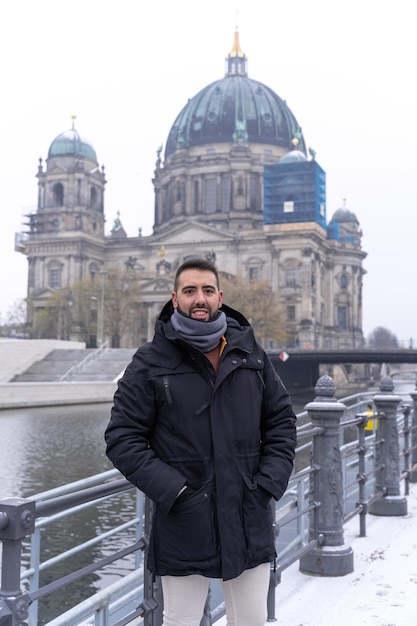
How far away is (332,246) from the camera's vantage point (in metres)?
96.1

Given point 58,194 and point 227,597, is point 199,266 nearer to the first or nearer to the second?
point 227,597

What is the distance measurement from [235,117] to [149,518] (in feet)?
319

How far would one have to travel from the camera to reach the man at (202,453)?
3.51 meters

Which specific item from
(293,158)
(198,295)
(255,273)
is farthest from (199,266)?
(293,158)

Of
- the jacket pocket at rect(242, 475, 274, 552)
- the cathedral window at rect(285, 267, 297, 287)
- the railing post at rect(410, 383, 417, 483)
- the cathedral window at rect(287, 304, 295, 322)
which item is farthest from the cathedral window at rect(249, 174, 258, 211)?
the jacket pocket at rect(242, 475, 274, 552)

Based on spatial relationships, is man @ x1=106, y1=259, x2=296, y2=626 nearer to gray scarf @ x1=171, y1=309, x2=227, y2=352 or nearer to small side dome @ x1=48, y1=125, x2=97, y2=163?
gray scarf @ x1=171, y1=309, x2=227, y2=352

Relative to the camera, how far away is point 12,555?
3004 millimetres

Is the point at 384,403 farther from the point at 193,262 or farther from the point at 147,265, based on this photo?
the point at 147,265

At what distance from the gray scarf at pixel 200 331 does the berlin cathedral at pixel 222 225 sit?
7864 centimetres

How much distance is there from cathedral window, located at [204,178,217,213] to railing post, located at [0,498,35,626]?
314 ft

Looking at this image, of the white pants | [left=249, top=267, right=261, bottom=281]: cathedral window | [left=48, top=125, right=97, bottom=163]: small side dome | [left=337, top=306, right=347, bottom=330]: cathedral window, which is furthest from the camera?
[left=337, top=306, right=347, bottom=330]: cathedral window

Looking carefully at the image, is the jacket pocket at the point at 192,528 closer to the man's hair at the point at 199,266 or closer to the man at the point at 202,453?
the man at the point at 202,453

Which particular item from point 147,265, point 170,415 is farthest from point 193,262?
point 147,265

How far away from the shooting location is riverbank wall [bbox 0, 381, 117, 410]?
1486 inches
